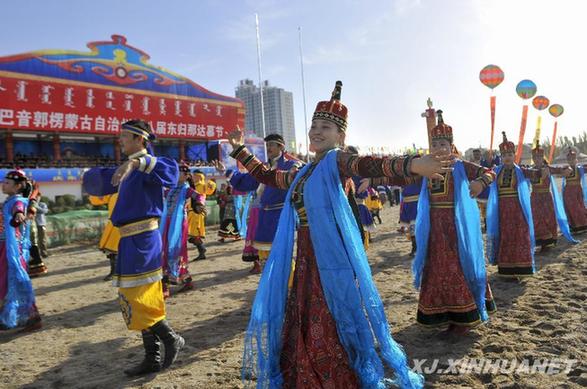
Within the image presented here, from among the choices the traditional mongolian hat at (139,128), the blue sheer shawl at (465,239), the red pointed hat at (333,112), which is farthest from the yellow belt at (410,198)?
the traditional mongolian hat at (139,128)

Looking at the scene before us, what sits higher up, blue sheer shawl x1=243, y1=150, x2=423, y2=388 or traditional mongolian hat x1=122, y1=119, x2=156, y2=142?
traditional mongolian hat x1=122, y1=119, x2=156, y2=142

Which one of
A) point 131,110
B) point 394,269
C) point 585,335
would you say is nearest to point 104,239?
point 394,269

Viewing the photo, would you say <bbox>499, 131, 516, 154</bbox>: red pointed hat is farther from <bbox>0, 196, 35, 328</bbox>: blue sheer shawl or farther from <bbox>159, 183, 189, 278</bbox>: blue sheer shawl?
<bbox>0, 196, 35, 328</bbox>: blue sheer shawl

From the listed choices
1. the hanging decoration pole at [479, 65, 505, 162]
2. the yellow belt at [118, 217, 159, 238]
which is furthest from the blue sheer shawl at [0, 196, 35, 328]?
the hanging decoration pole at [479, 65, 505, 162]

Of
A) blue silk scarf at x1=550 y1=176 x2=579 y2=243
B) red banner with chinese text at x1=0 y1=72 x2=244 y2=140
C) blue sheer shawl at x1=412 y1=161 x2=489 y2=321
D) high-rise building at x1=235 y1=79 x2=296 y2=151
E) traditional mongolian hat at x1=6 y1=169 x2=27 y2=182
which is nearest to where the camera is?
blue sheer shawl at x1=412 y1=161 x2=489 y2=321

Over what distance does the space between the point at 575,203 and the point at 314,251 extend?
9.88 m

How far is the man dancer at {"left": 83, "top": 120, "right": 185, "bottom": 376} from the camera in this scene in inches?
135

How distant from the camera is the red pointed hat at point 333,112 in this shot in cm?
280

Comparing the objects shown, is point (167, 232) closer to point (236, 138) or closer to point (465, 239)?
point (236, 138)

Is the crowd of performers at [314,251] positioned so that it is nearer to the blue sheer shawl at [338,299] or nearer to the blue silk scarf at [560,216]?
the blue sheer shawl at [338,299]

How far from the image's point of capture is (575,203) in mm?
9938

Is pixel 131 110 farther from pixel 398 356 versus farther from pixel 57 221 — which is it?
pixel 398 356

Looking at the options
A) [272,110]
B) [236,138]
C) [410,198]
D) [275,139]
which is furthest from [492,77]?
[272,110]

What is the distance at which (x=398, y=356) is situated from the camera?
2533 millimetres
